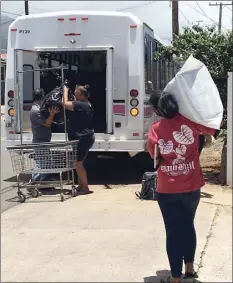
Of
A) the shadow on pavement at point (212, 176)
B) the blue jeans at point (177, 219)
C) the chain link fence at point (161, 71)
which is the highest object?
the chain link fence at point (161, 71)

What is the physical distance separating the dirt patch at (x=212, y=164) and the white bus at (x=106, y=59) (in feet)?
4.28

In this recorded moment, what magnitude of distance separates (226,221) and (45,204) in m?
2.86

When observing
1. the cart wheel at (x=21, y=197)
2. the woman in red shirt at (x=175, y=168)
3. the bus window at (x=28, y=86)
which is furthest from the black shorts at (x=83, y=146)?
the woman in red shirt at (x=175, y=168)

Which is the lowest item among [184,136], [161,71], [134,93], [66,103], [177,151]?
[177,151]

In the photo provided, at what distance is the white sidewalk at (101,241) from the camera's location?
4703 millimetres

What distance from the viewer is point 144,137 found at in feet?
29.1

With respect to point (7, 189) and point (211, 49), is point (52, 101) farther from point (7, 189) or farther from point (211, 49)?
point (211, 49)

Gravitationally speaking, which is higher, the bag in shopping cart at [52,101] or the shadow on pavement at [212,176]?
the bag in shopping cart at [52,101]

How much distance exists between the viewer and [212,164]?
1041 cm

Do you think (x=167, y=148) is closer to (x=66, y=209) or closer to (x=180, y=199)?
(x=180, y=199)

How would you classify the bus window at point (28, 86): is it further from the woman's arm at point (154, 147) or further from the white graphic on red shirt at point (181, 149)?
the white graphic on red shirt at point (181, 149)

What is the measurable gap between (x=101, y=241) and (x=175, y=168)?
5.72 ft

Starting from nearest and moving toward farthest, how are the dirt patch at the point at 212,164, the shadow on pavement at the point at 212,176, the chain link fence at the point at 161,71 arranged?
the shadow on pavement at the point at 212,176
the dirt patch at the point at 212,164
the chain link fence at the point at 161,71

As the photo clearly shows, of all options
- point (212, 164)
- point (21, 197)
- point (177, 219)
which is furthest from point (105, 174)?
point (177, 219)
